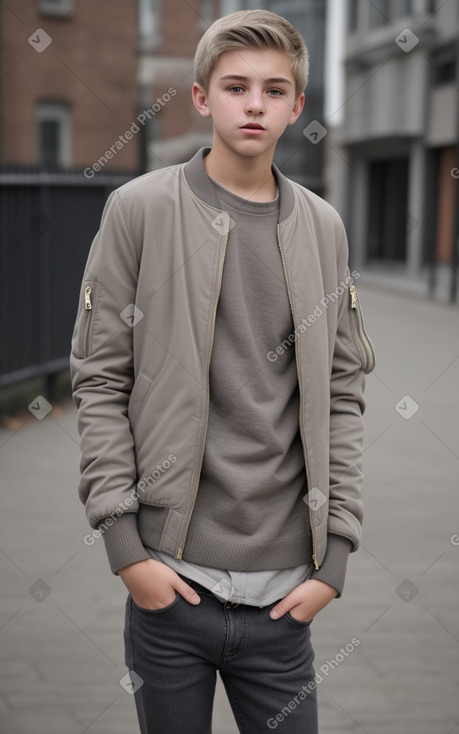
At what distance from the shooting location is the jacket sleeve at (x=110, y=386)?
1.99 metres

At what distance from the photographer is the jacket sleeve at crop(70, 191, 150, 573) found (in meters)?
1.99

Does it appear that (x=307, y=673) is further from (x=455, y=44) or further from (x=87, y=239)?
(x=455, y=44)

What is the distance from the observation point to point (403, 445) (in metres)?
7.70

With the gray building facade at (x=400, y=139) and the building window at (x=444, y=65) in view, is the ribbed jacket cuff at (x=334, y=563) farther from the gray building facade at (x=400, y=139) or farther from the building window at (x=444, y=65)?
the building window at (x=444, y=65)

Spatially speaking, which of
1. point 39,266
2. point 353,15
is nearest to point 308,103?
point 353,15

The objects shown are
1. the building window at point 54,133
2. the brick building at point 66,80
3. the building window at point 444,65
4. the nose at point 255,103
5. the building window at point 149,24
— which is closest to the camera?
the nose at point 255,103

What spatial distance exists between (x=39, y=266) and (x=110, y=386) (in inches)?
261

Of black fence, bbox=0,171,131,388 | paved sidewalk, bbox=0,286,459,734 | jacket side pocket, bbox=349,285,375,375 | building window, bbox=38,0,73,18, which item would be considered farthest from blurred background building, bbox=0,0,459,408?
jacket side pocket, bbox=349,285,375,375

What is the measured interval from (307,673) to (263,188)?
0.98 meters

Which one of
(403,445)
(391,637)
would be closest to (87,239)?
(403,445)

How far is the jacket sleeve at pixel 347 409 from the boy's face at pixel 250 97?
310 millimetres

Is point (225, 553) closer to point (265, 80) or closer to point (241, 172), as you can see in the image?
point (241, 172)

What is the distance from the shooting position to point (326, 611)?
4.44 m

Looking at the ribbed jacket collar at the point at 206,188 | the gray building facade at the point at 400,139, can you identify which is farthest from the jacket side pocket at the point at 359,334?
the gray building facade at the point at 400,139
